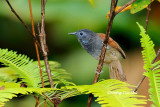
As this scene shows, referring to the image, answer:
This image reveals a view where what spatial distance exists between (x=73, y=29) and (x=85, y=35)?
0.96m

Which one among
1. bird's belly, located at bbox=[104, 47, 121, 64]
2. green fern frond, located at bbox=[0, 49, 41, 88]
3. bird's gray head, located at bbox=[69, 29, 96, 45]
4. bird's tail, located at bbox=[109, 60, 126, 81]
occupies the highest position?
bird's gray head, located at bbox=[69, 29, 96, 45]

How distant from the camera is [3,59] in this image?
1.11 metres

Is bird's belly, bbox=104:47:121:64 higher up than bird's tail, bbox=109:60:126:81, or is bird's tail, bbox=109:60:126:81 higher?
bird's belly, bbox=104:47:121:64

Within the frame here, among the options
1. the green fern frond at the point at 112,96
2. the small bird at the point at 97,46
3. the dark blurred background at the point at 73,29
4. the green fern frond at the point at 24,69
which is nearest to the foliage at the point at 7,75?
the green fern frond at the point at 24,69

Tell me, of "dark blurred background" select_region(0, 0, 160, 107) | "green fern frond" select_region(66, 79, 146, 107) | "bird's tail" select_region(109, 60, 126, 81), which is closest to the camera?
"green fern frond" select_region(66, 79, 146, 107)

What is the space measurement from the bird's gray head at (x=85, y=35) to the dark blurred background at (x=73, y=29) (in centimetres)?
73

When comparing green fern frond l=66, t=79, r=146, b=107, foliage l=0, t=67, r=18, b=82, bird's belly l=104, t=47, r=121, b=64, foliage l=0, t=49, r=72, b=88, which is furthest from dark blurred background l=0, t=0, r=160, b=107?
green fern frond l=66, t=79, r=146, b=107

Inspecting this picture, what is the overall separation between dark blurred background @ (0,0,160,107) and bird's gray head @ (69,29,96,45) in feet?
2.38

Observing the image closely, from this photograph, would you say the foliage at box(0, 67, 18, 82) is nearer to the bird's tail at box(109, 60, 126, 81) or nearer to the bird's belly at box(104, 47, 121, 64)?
the bird's tail at box(109, 60, 126, 81)

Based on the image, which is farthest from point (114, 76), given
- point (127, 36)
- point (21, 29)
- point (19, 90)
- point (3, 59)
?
point (21, 29)

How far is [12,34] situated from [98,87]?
244cm

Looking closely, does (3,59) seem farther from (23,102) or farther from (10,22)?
(10,22)

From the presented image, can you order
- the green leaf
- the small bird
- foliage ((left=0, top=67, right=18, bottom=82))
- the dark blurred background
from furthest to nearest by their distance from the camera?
the dark blurred background
the small bird
foliage ((left=0, top=67, right=18, bottom=82))
the green leaf

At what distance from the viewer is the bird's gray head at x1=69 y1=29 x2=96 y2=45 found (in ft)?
6.52
